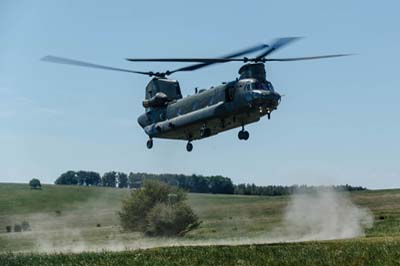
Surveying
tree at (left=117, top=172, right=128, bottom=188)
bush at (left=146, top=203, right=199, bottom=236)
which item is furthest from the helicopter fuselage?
tree at (left=117, top=172, right=128, bottom=188)

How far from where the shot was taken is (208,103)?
5738cm

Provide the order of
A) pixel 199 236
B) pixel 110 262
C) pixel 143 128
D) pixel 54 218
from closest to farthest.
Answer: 1. pixel 110 262
2. pixel 143 128
3. pixel 199 236
4. pixel 54 218

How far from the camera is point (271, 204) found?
145 meters

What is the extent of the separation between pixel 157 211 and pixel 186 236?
21.8 ft

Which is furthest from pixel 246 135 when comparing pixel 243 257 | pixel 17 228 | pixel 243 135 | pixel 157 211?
pixel 17 228

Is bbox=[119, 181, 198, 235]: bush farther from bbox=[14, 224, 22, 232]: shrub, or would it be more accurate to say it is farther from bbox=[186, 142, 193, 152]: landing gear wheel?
bbox=[186, 142, 193, 152]: landing gear wheel

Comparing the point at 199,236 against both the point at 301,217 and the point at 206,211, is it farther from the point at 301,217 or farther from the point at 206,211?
the point at 206,211

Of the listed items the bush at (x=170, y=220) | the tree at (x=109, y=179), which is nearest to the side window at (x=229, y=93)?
the bush at (x=170, y=220)

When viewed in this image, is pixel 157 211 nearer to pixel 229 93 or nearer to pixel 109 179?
pixel 229 93

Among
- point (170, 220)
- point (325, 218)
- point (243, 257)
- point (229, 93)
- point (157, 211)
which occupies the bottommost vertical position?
point (243, 257)

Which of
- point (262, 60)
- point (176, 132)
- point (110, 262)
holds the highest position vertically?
point (262, 60)

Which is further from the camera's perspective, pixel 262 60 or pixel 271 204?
pixel 271 204

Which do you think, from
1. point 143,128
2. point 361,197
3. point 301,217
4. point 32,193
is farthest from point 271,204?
point 143,128

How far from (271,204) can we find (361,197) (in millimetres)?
19274
